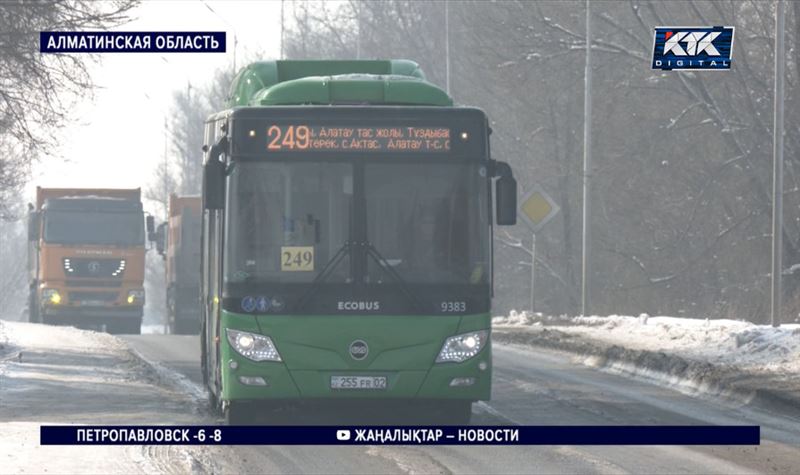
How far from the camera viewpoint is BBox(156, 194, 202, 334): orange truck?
4525cm

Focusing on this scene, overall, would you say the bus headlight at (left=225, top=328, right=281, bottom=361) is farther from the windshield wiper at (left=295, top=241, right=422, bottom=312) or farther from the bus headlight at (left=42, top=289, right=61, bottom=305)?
the bus headlight at (left=42, top=289, right=61, bottom=305)

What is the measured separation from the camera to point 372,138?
49.3 feet

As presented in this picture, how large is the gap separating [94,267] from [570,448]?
30674mm

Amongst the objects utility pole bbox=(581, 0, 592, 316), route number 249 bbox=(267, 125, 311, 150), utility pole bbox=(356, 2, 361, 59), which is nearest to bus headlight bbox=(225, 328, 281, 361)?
route number 249 bbox=(267, 125, 311, 150)

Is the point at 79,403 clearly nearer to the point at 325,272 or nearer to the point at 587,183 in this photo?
the point at 325,272

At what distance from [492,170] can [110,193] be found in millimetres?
29831

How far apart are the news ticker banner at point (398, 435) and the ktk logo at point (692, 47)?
21.7 meters

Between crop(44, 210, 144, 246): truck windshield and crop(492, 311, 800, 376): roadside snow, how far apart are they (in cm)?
1329

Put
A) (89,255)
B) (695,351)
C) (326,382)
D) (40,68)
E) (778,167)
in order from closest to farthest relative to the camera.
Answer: (326,382) < (40,68) < (695,351) < (778,167) < (89,255)

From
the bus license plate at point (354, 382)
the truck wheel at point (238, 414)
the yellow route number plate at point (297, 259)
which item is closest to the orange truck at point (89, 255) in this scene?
the truck wheel at point (238, 414)

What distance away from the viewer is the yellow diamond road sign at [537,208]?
38000mm

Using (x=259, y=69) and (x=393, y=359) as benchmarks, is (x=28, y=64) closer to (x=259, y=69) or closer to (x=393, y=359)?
(x=259, y=69)

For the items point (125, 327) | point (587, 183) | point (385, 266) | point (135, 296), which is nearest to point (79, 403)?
point (385, 266)

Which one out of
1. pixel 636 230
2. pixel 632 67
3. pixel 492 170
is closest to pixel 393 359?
pixel 492 170
